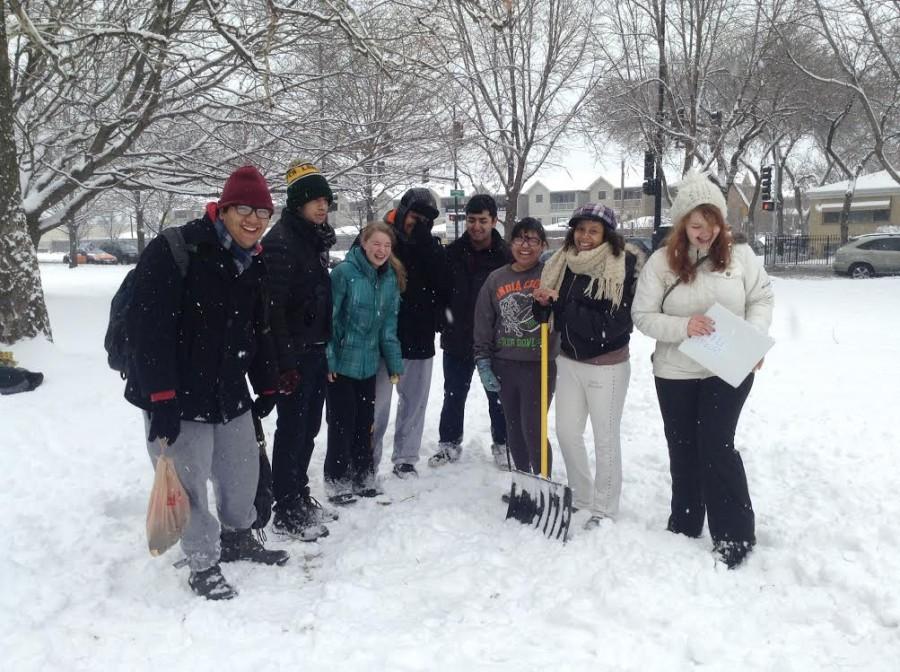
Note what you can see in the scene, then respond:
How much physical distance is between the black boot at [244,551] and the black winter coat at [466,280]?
6.98 feet

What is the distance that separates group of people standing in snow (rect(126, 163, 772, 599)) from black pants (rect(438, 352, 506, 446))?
0.06 metres

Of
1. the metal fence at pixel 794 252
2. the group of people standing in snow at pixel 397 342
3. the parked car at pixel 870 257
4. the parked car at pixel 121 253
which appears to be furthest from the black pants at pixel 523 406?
the parked car at pixel 121 253

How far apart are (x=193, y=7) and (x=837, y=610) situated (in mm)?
8744

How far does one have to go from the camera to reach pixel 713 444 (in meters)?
3.54

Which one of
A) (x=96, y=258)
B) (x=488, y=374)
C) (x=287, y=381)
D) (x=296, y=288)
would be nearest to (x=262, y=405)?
(x=287, y=381)

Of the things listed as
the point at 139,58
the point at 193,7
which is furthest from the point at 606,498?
the point at 139,58

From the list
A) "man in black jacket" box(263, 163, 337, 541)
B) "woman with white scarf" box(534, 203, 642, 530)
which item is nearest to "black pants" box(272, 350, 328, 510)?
"man in black jacket" box(263, 163, 337, 541)

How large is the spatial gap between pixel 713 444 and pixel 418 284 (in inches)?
89.7

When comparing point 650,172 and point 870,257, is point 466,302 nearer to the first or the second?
point 650,172

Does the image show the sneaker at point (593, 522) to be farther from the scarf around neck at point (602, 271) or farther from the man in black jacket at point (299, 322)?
the man in black jacket at point (299, 322)

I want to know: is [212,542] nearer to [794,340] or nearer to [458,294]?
[458,294]

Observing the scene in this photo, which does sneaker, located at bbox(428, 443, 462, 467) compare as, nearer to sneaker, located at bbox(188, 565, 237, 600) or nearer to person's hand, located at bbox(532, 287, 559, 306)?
person's hand, located at bbox(532, 287, 559, 306)

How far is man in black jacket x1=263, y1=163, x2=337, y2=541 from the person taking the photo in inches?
150

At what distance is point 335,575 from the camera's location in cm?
355
